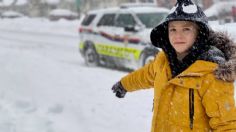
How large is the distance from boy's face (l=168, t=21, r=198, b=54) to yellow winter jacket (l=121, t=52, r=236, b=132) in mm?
142

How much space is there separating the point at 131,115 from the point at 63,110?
2.98ft

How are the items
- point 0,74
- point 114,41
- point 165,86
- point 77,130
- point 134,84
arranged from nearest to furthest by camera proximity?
point 165,86 < point 134,84 < point 77,130 < point 0,74 < point 114,41

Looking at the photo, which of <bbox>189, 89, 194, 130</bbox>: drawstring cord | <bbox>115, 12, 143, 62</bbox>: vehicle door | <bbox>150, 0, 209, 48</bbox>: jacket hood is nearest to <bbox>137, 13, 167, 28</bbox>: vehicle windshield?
<bbox>115, 12, 143, 62</bbox>: vehicle door

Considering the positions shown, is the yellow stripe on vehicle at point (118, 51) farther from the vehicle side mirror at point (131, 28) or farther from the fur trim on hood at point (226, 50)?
the fur trim on hood at point (226, 50)

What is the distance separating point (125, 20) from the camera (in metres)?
11.2

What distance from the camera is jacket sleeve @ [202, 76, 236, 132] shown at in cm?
247

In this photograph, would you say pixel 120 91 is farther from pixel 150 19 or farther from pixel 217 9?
pixel 217 9

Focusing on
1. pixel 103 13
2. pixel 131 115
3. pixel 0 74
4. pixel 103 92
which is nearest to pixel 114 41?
pixel 103 13

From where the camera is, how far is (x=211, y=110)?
8.20 feet

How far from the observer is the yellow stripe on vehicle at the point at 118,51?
1045 centimetres

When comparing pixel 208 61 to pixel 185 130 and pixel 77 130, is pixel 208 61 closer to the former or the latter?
pixel 185 130

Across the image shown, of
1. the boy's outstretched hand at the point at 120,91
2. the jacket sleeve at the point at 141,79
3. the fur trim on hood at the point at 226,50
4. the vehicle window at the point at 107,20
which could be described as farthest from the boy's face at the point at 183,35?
the vehicle window at the point at 107,20

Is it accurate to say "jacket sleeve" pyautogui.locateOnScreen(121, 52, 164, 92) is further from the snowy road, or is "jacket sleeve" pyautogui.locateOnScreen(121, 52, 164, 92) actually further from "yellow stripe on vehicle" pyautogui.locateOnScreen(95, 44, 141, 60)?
"yellow stripe on vehicle" pyautogui.locateOnScreen(95, 44, 141, 60)

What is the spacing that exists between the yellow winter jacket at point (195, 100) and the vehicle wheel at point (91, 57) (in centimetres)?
936
